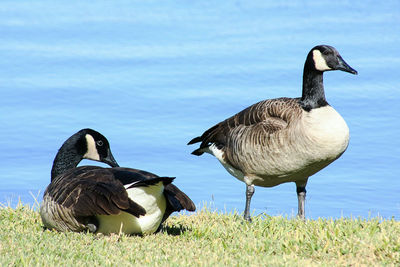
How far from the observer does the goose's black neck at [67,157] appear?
9.99m

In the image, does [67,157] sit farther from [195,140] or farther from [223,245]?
[223,245]

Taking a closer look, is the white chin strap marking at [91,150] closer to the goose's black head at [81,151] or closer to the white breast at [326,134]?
the goose's black head at [81,151]

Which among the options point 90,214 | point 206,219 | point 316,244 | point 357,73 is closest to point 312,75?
point 357,73

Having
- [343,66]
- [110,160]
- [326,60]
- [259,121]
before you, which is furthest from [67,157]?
[343,66]

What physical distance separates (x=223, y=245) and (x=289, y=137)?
2.50 metres

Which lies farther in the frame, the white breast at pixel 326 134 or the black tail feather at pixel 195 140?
the black tail feather at pixel 195 140

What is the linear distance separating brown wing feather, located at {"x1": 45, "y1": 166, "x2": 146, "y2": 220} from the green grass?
1.31 ft

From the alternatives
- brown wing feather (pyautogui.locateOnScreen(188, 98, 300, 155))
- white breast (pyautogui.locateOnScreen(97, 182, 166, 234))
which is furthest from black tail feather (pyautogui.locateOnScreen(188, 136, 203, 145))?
white breast (pyautogui.locateOnScreen(97, 182, 166, 234))

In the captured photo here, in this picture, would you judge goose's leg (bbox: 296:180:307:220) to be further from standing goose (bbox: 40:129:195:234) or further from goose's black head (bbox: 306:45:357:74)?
standing goose (bbox: 40:129:195:234)

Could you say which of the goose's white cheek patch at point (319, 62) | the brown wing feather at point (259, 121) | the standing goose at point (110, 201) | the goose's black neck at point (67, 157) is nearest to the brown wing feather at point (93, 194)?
the standing goose at point (110, 201)

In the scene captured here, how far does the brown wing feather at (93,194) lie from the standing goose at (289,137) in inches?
101

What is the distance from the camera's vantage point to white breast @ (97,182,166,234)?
7977 millimetres

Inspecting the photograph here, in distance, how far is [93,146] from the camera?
10.2m

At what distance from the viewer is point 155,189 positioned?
798cm
